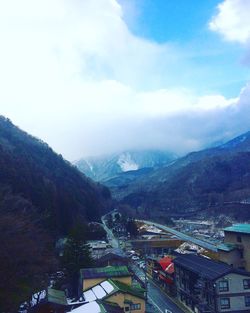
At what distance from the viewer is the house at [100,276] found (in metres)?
22.9

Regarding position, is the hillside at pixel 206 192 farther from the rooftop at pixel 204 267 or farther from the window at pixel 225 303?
the window at pixel 225 303

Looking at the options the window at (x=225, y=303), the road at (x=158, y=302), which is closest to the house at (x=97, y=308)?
the road at (x=158, y=302)

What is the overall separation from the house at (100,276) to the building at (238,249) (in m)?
9.59

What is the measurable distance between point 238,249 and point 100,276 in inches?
496

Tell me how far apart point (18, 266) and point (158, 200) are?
11534 cm

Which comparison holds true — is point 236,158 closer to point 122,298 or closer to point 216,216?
point 216,216

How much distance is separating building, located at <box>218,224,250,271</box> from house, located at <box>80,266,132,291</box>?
31.5 feet

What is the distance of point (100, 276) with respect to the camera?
75.9 ft

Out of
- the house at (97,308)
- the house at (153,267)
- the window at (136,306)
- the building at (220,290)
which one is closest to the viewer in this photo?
the house at (97,308)

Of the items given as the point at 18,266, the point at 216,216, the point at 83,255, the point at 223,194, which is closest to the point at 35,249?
the point at 18,266

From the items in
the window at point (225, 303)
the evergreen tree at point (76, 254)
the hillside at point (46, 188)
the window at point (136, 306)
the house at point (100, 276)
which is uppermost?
the hillside at point (46, 188)

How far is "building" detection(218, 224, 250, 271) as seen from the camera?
2818 centimetres

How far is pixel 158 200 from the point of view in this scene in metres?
131

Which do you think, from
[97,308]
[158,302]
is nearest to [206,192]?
[158,302]
